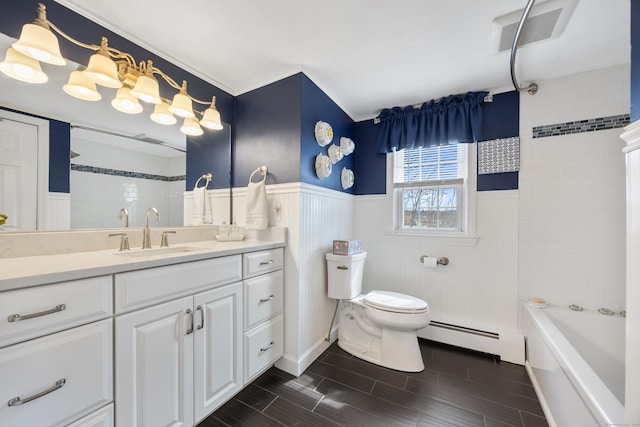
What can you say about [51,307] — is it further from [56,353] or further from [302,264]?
[302,264]

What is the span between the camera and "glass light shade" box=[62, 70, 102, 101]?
4.06 ft

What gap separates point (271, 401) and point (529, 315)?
74.3 inches

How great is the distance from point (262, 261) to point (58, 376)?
971 millimetres

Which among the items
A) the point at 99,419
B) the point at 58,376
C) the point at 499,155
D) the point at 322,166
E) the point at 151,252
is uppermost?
the point at 499,155

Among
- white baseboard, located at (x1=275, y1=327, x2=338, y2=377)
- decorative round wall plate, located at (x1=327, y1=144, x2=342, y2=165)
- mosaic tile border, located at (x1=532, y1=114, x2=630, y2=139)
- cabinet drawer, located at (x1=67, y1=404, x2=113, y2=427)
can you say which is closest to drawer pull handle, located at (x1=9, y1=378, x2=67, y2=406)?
cabinet drawer, located at (x1=67, y1=404, x2=113, y2=427)

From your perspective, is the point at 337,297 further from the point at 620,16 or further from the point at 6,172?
the point at 620,16

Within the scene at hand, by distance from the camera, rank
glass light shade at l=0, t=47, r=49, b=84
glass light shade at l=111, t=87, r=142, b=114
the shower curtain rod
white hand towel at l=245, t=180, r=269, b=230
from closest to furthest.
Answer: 1. glass light shade at l=0, t=47, r=49, b=84
2. the shower curtain rod
3. glass light shade at l=111, t=87, r=142, b=114
4. white hand towel at l=245, t=180, r=269, b=230

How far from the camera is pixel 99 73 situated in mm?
1160

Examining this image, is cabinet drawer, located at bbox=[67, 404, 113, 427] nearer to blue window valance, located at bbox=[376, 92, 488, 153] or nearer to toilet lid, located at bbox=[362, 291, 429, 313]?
toilet lid, located at bbox=[362, 291, 429, 313]

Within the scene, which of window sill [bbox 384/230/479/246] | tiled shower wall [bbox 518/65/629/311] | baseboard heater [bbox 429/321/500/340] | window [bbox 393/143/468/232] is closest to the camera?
tiled shower wall [bbox 518/65/629/311]

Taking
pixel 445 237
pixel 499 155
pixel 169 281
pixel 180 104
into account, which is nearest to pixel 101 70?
pixel 180 104

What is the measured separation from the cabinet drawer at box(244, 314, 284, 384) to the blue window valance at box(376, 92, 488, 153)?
1.92 metres

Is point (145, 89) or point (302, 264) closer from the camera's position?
point (145, 89)

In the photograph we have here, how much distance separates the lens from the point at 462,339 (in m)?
2.10
